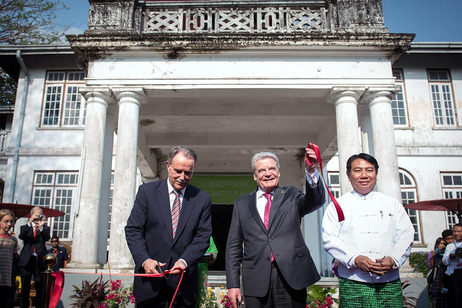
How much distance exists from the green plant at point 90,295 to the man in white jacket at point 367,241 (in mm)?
4419

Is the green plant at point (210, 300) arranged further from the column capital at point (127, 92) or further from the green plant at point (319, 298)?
the column capital at point (127, 92)

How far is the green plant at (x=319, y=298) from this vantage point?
5.90m

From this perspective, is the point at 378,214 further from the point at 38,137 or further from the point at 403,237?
the point at 38,137

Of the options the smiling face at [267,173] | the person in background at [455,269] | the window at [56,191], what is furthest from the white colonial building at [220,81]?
the window at [56,191]

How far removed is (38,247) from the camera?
7059 millimetres

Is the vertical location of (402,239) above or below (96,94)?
below

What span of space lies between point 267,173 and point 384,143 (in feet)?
16.4

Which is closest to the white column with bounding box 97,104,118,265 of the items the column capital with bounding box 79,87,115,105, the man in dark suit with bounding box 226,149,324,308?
the column capital with bounding box 79,87,115,105

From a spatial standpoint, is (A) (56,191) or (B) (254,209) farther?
(A) (56,191)

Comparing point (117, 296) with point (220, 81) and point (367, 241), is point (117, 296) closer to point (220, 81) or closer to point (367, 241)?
point (220, 81)

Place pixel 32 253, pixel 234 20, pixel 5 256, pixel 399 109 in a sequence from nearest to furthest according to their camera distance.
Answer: pixel 5 256 → pixel 32 253 → pixel 234 20 → pixel 399 109

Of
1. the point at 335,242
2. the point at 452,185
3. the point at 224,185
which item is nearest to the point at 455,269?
the point at 335,242

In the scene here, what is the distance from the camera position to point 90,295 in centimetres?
621

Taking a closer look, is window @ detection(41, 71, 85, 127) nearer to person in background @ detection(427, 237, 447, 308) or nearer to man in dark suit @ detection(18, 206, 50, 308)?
man in dark suit @ detection(18, 206, 50, 308)
